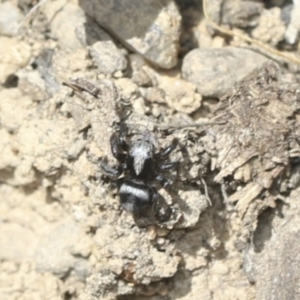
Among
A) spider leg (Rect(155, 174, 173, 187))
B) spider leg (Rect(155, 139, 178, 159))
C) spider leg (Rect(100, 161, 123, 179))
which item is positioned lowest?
spider leg (Rect(155, 174, 173, 187))

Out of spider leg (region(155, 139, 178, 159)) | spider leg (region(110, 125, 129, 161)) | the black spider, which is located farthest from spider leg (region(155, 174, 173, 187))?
spider leg (region(110, 125, 129, 161))

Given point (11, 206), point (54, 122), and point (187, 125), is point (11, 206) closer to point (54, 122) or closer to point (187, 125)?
point (54, 122)

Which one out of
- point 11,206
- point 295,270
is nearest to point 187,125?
point 295,270

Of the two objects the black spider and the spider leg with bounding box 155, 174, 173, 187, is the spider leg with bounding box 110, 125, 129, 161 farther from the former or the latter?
the spider leg with bounding box 155, 174, 173, 187

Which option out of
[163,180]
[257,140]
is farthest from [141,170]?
[257,140]

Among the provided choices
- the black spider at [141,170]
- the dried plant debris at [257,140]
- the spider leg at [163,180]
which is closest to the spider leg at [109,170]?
the black spider at [141,170]

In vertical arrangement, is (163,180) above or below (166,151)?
below

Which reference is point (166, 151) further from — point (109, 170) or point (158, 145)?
point (109, 170)
